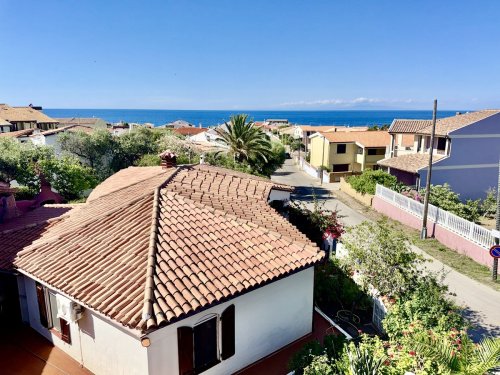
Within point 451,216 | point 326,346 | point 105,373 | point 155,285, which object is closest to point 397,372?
point 326,346

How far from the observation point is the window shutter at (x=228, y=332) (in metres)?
9.20

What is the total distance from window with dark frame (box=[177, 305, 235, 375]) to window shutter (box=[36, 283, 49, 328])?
4.91 meters

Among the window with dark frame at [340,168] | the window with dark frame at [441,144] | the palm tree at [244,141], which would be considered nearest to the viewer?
the window with dark frame at [441,144]

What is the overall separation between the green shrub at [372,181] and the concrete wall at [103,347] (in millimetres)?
29643

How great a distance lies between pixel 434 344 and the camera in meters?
7.64

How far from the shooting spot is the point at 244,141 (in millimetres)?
37438

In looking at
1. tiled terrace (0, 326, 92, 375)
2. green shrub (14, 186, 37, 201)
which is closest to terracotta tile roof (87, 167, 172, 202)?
tiled terrace (0, 326, 92, 375)

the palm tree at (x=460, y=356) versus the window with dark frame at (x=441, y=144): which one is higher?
the window with dark frame at (x=441, y=144)

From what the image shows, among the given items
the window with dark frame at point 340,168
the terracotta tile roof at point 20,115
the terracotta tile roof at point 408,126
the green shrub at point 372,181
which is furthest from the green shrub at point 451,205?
the terracotta tile roof at point 20,115

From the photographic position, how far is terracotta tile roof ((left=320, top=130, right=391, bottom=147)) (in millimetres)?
48156

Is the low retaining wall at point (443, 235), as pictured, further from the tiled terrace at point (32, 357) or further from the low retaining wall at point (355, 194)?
the tiled terrace at point (32, 357)

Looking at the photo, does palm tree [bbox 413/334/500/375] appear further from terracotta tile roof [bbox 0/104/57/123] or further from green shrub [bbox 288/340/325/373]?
terracotta tile roof [bbox 0/104/57/123]

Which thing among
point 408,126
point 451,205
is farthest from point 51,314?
point 408,126

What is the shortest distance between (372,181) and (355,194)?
355 cm
